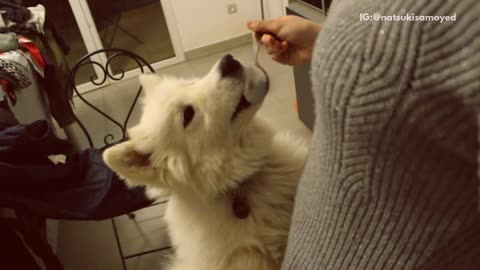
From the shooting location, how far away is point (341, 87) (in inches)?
15.3

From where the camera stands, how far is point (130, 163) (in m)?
0.97

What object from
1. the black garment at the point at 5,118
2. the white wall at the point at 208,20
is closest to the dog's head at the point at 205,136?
the black garment at the point at 5,118

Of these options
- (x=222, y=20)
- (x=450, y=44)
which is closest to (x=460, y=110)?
(x=450, y=44)

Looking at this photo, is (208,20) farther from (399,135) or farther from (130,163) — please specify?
(399,135)

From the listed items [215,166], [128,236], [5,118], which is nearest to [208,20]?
[128,236]

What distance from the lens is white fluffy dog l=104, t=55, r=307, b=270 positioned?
39.2 inches

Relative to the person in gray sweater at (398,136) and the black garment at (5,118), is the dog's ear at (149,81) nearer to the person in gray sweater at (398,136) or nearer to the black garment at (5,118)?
the black garment at (5,118)

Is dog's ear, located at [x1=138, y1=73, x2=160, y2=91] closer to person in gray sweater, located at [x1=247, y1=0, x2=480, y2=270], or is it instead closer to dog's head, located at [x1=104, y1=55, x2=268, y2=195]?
dog's head, located at [x1=104, y1=55, x2=268, y2=195]

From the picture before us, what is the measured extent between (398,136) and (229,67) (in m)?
0.75

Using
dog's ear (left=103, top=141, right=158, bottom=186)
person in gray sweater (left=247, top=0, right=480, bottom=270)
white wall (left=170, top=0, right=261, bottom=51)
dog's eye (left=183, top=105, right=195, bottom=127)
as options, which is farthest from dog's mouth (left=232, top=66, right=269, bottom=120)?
white wall (left=170, top=0, right=261, bottom=51)

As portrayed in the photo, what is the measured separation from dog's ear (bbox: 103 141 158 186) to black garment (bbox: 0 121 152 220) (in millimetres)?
609

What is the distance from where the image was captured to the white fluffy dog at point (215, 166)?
995mm

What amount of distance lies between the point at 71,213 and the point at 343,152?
1.35m

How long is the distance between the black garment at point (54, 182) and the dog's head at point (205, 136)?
1.94 feet
